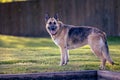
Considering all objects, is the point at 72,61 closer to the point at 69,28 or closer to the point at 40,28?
the point at 69,28

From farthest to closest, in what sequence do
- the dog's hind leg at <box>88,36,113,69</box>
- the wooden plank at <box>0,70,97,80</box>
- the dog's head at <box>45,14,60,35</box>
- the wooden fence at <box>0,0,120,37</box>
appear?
the wooden fence at <box>0,0,120,37</box>, the dog's head at <box>45,14,60,35</box>, the dog's hind leg at <box>88,36,113,69</box>, the wooden plank at <box>0,70,97,80</box>

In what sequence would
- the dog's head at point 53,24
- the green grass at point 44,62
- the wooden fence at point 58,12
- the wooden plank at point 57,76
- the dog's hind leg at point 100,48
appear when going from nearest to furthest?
1. the wooden plank at point 57,76
2. the dog's hind leg at point 100,48
3. the green grass at point 44,62
4. the dog's head at point 53,24
5. the wooden fence at point 58,12

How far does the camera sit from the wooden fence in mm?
25750

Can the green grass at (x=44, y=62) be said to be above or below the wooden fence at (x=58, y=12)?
below

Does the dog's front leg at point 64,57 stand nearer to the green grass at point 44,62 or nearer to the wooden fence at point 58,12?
the green grass at point 44,62

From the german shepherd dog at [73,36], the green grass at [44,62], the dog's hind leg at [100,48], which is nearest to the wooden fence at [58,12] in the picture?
the green grass at [44,62]

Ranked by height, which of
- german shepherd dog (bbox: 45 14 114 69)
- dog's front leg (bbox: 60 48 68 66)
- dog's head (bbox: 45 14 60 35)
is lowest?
dog's front leg (bbox: 60 48 68 66)

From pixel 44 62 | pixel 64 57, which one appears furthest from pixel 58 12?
pixel 64 57

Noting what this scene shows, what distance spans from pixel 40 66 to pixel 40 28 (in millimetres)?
13515

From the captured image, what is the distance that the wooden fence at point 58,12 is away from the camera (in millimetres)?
25750

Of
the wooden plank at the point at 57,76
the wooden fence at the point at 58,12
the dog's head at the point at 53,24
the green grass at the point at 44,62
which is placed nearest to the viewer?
the wooden plank at the point at 57,76

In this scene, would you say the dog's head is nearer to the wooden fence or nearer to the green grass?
the green grass

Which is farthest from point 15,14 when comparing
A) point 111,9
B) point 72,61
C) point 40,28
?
point 72,61

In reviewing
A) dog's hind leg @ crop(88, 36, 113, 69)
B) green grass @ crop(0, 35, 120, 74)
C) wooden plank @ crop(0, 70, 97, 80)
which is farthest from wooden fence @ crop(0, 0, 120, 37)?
wooden plank @ crop(0, 70, 97, 80)
